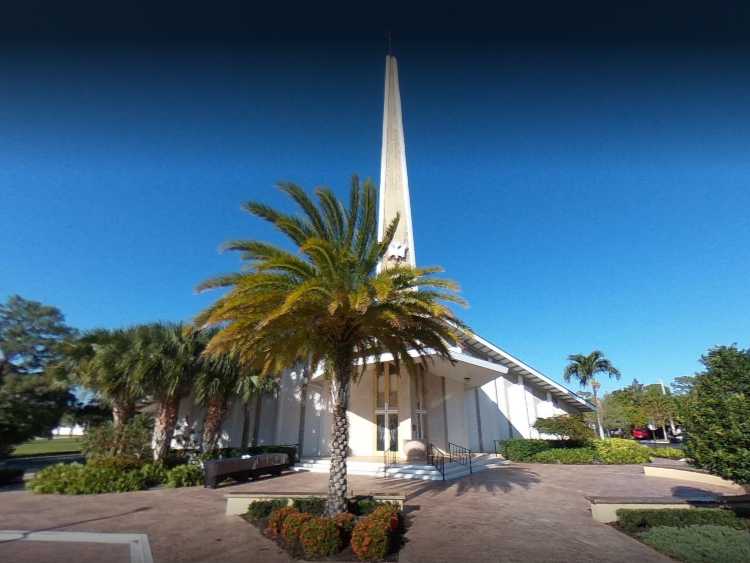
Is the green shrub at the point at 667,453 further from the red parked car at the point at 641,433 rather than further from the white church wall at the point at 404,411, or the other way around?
the red parked car at the point at 641,433

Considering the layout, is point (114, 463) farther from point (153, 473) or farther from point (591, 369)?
point (591, 369)

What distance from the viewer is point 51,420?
2445cm

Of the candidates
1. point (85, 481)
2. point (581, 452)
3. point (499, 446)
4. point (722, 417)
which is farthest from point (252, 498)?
point (581, 452)

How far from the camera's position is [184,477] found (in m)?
14.0

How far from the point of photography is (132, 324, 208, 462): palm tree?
15.7 metres

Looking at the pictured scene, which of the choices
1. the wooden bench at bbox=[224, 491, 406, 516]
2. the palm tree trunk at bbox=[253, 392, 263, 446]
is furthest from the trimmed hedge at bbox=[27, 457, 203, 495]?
the palm tree trunk at bbox=[253, 392, 263, 446]

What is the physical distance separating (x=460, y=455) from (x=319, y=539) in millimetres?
14096

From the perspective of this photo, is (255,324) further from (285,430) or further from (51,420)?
(51,420)

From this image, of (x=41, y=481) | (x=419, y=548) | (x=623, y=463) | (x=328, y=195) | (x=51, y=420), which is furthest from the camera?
(x=51, y=420)

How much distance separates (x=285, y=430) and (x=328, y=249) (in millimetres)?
17826

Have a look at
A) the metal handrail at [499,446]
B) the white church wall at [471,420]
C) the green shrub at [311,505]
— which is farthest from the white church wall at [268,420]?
the green shrub at [311,505]

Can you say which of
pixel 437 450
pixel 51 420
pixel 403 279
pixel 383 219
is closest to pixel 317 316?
pixel 403 279

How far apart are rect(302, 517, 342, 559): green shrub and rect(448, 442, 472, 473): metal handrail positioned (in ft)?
39.4

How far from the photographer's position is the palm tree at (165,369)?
15688 millimetres
